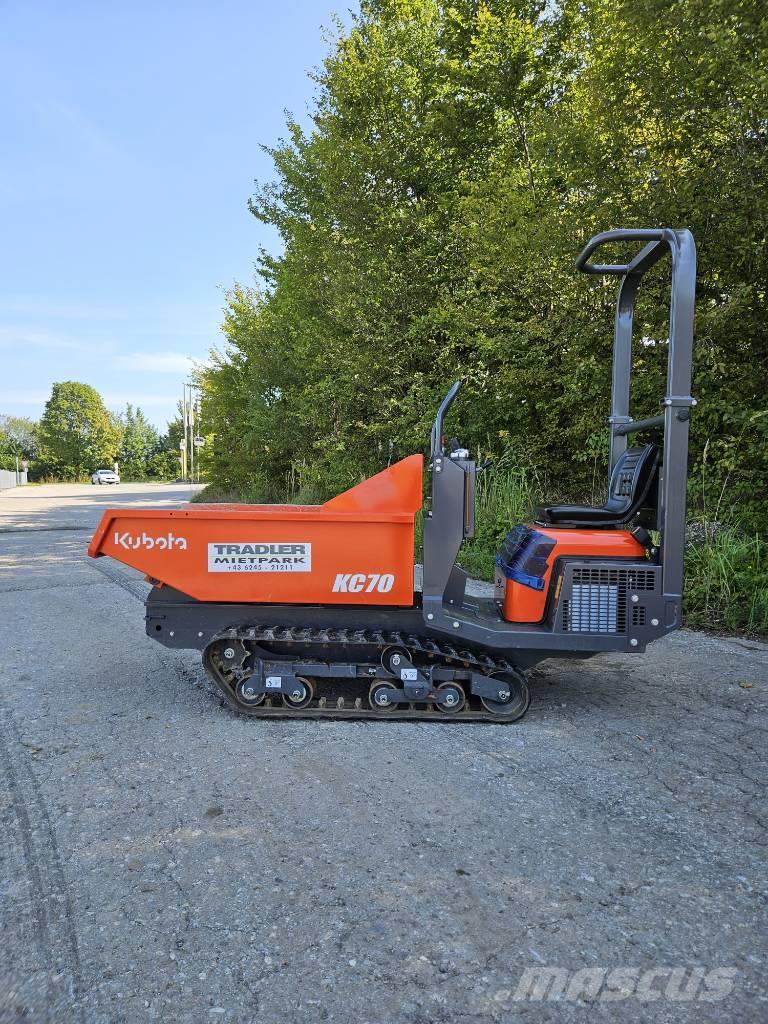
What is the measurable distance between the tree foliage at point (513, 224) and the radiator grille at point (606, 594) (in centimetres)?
331

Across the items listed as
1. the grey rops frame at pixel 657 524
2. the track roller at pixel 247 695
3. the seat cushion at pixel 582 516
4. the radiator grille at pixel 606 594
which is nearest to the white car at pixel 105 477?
the track roller at pixel 247 695

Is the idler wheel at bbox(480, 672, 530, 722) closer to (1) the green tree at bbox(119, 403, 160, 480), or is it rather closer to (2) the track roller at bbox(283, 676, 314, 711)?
(2) the track roller at bbox(283, 676, 314, 711)

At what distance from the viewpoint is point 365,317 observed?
1230cm

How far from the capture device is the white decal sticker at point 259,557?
3721 mm

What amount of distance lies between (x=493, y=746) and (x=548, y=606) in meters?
0.82

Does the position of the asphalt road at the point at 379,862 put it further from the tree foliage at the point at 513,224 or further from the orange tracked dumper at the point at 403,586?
the tree foliage at the point at 513,224

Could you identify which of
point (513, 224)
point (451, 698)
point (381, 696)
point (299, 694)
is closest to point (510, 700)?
point (451, 698)

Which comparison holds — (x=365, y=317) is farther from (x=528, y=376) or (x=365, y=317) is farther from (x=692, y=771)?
(x=692, y=771)

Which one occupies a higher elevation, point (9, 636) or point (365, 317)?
point (365, 317)

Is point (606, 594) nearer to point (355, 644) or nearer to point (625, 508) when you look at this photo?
point (625, 508)

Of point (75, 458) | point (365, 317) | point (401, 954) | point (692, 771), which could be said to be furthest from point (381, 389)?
point (75, 458)

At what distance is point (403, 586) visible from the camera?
374 cm

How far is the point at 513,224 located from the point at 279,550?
7044 mm

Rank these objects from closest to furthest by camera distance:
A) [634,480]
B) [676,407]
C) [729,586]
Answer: [676,407] < [634,480] < [729,586]
